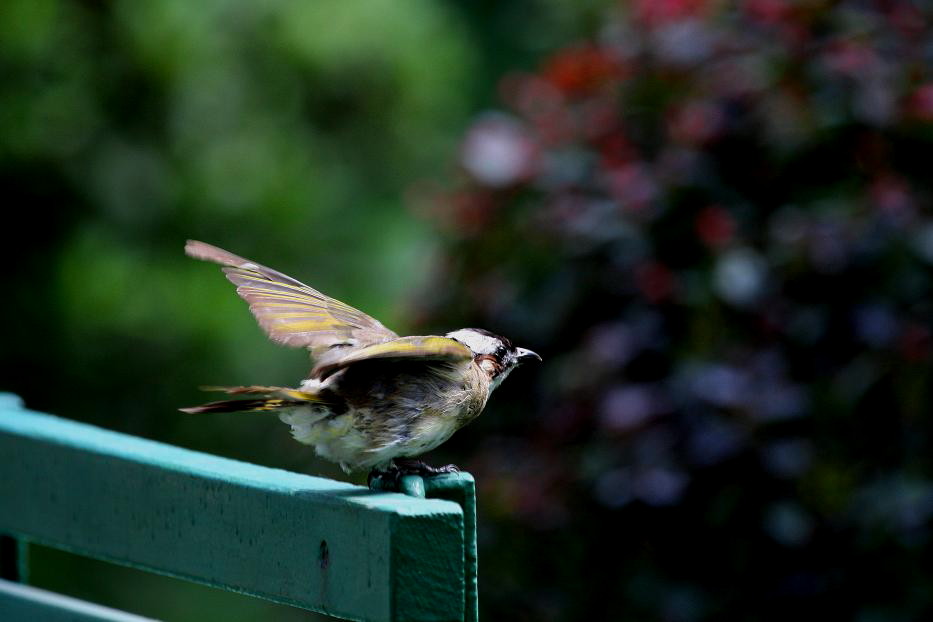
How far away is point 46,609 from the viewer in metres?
2.32

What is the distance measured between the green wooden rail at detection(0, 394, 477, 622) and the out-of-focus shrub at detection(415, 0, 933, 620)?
1.39 metres

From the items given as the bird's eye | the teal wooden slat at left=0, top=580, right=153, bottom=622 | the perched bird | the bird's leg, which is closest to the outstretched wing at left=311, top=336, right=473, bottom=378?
the perched bird

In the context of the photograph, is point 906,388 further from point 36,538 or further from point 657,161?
point 36,538

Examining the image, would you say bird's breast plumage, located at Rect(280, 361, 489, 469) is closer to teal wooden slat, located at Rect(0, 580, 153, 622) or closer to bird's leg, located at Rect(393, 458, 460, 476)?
bird's leg, located at Rect(393, 458, 460, 476)

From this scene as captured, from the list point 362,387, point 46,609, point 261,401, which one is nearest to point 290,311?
point 362,387

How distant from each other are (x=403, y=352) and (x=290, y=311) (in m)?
0.52

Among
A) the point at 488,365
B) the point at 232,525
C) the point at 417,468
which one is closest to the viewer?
the point at 232,525

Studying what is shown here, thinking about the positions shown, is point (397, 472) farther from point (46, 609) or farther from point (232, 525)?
point (46, 609)

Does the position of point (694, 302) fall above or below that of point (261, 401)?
below

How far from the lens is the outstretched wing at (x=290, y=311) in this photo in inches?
106

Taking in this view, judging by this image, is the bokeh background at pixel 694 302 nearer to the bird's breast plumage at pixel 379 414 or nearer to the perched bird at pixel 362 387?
the perched bird at pixel 362 387

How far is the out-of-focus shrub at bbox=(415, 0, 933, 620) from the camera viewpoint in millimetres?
3326

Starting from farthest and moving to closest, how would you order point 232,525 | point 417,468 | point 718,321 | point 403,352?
point 718,321, point 417,468, point 403,352, point 232,525

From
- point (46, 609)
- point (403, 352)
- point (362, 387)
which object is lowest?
point (46, 609)
